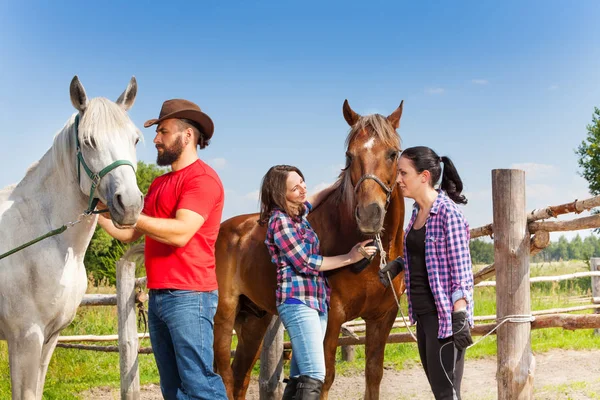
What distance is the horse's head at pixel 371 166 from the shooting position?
12.0 feet

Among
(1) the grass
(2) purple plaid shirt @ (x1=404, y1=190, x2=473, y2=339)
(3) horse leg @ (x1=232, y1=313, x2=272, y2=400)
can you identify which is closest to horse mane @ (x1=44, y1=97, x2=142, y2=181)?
(2) purple plaid shirt @ (x1=404, y1=190, x2=473, y2=339)

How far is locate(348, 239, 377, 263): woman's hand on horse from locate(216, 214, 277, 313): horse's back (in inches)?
38.8

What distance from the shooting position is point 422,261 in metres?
3.37

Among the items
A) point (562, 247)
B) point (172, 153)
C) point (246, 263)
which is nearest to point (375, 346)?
point (246, 263)

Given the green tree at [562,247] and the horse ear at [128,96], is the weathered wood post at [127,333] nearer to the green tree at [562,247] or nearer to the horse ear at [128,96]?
the horse ear at [128,96]

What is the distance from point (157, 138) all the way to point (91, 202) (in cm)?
48

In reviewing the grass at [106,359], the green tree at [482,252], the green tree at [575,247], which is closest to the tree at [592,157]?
the grass at [106,359]

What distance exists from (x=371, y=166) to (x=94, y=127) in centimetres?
165

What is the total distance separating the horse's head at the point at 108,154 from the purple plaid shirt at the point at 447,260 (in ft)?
5.02

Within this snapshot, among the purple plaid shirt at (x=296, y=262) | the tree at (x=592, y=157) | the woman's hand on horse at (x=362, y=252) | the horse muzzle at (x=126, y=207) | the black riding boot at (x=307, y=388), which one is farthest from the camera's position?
the tree at (x=592, y=157)

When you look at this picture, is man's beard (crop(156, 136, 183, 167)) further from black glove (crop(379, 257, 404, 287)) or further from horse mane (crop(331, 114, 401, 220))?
black glove (crop(379, 257, 404, 287))

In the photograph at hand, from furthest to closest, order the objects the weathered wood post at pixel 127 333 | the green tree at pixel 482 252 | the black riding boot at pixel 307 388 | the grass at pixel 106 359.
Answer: the green tree at pixel 482 252 → the grass at pixel 106 359 → the weathered wood post at pixel 127 333 → the black riding boot at pixel 307 388

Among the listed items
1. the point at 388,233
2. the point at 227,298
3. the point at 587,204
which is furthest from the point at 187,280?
the point at 587,204

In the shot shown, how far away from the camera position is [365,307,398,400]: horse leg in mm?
4363
